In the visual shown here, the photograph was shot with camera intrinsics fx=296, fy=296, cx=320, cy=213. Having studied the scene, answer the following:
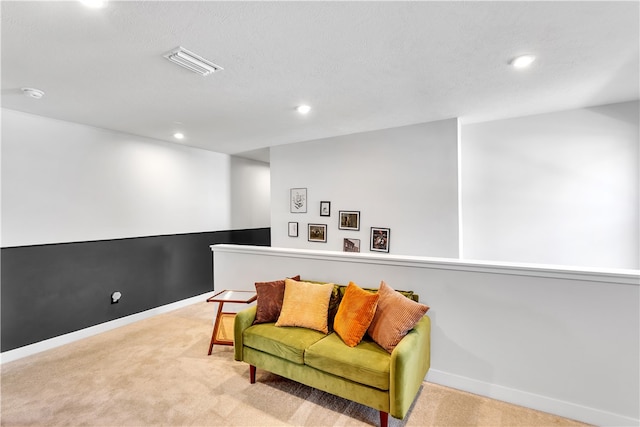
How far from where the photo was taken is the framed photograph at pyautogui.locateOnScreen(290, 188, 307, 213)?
15.1 ft

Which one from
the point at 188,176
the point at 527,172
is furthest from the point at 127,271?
the point at 527,172

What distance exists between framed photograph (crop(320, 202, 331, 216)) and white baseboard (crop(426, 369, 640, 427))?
A: 2449 mm

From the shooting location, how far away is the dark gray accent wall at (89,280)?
3.12 metres

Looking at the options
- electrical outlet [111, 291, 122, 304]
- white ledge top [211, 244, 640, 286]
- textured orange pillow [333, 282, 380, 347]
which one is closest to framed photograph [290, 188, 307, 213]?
white ledge top [211, 244, 640, 286]

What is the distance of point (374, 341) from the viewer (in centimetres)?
227

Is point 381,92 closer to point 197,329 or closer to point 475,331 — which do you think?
point 475,331

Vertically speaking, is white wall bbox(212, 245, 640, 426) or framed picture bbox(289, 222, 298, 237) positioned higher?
framed picture bbox(289, 222, 298, 237)

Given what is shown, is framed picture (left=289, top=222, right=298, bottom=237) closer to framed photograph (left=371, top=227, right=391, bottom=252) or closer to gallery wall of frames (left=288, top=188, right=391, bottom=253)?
gallery wall of frames (left=288, top=188, right=391, bottom=253)

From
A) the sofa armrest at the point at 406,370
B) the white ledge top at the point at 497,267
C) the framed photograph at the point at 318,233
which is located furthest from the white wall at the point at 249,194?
the sofa armrest at the point at 406,370

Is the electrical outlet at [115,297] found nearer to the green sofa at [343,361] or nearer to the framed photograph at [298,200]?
the green sofa at [343,361]

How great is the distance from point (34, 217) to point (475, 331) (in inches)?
178

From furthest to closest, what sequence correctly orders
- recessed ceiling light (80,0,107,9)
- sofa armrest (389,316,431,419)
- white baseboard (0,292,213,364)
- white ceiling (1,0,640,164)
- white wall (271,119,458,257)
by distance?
white wall (271,119,458,257), white baseboard (0,292,213,364), sofa armrest (389,316,431,419), white ceiling (1,0,640,164), recessed ceiling light (80,0,107,9)

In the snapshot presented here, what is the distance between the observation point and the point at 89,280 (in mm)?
3693

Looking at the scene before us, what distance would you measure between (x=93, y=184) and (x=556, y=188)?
5.54 m
